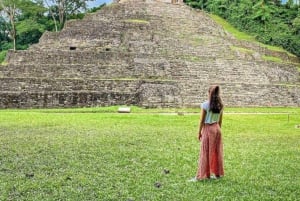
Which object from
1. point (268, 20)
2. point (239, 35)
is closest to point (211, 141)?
point (239, 35)

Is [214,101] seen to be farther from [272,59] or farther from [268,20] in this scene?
[268,20]

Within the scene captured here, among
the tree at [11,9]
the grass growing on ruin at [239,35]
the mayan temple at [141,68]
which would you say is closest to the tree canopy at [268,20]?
the grass growing on ruin at [239,35]

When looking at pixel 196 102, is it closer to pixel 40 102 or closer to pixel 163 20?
pixel 40 102

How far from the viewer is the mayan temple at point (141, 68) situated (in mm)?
21828

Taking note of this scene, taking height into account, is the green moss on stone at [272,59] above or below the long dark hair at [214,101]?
below

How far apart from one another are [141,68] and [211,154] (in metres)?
17.7

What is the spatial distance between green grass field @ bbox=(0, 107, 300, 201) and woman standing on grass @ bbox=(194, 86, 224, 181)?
23cm

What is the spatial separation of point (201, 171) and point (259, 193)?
108 cm

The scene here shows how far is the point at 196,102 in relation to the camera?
23078 mm

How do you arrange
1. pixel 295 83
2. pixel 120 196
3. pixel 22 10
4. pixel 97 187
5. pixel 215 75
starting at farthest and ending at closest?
1. pixel 22 10
2. pixel 295 83
3. pixel 215 75
4. pixel 97 187
5. pixel 120 196

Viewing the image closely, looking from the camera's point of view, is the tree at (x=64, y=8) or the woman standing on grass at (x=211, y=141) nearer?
the woman standing on grass at (x=211, y=141)

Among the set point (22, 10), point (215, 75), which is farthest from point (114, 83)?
point (22, 10)

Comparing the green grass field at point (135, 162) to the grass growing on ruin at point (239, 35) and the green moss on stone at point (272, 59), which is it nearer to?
the green moss on stone at point (272, 59)

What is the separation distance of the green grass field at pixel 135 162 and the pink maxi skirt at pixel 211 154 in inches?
8.7
